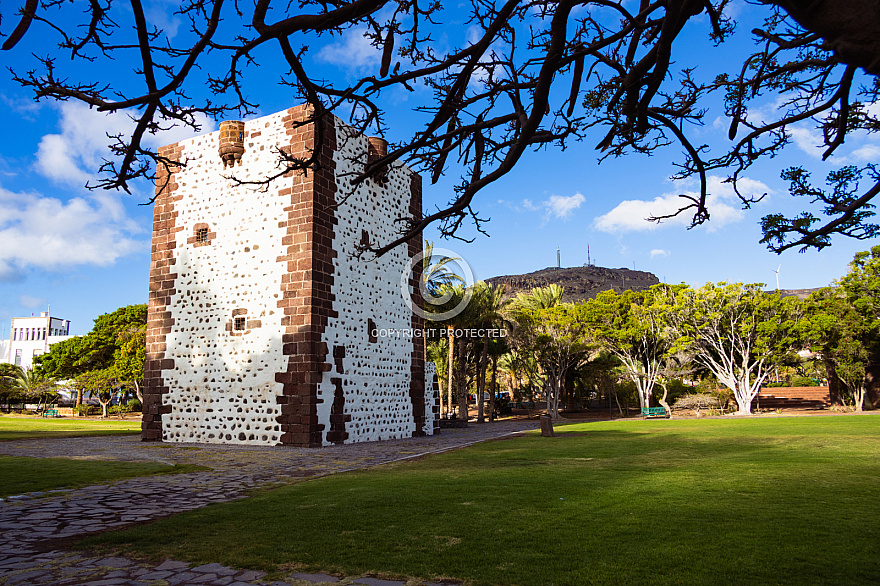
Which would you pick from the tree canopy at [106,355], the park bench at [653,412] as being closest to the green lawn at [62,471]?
the park bench at [653,412]

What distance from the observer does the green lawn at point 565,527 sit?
10.7 feet

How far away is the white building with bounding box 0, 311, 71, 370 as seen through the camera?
85812 millimetres

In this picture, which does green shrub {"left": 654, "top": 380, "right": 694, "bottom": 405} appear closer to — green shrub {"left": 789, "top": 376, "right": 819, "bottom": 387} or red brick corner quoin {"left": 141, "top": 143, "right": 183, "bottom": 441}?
green shrub {"left": 789, "top": 376, "right": 819, "bottom": 387}

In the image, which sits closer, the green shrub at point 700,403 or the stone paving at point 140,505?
the stone paving at point 140,505

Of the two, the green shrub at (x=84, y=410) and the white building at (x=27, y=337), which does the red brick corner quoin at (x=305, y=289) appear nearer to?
the green shrub at (x=84, y=410)

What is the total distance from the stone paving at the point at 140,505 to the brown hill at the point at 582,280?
270 ft

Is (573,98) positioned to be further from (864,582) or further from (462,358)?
(462,358)

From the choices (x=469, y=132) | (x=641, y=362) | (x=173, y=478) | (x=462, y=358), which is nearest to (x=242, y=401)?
(x=173, y=478)

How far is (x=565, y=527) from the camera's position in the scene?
13.8 ft

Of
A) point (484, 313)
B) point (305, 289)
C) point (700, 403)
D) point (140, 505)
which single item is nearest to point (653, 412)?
point (700, 403)

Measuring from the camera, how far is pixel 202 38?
134 inches

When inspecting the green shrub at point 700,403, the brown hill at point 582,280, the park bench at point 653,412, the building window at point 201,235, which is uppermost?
the brown hill at point 582,280

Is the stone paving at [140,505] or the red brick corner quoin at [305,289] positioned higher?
the red brick corner quoin at [305,289]

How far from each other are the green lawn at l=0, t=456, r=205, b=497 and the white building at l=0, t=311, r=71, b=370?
91945mm
